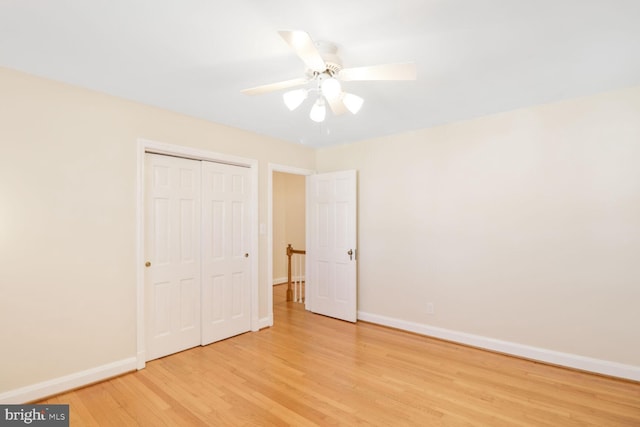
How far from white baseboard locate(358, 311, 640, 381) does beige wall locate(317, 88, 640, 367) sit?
0.06 metres

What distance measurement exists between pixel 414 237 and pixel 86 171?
3.52 m

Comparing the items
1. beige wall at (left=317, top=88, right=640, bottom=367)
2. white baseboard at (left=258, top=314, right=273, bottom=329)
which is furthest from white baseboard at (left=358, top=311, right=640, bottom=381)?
white baseboard at (left=258, top=314, right=273, bottom=329)

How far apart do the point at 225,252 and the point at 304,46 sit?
2.75 meters

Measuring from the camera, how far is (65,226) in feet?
8.46

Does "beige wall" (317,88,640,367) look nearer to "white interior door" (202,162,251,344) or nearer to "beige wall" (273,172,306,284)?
"white interior door" (202,162,251,344)

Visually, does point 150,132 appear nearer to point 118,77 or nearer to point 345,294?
point 118,77

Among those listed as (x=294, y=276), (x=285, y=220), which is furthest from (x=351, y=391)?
(x=285, y=220)

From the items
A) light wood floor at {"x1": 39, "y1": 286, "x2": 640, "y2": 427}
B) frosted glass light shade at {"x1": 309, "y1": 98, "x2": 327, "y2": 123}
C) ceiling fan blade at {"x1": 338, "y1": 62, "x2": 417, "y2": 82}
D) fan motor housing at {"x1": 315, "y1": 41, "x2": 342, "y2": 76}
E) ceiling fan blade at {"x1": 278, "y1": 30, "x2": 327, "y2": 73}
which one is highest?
fan motor housing at {"x1": 315, "y1": 41, "x2": 342, "y2": 76}

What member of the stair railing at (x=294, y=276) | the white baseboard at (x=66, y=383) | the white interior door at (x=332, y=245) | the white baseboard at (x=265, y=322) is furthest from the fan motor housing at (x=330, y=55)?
the stair railing at (x=294, y=276)

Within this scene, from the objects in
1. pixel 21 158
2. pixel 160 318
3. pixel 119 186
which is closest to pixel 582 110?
pixel 119 186

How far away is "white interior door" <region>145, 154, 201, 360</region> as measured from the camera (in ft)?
10.3

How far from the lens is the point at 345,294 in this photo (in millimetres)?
4426

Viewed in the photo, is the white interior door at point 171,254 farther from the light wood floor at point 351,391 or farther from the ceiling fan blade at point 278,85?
the ceiling fan blade at point 278,85

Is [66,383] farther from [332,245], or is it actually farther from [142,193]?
[332,245]
